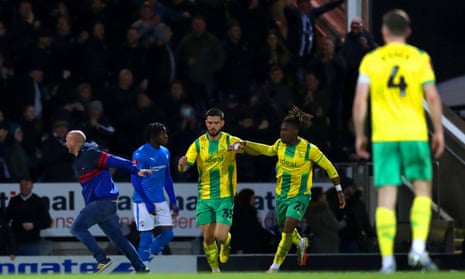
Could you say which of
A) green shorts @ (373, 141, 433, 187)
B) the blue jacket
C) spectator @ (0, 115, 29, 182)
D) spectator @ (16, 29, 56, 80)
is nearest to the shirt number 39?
green shorts @ (373, 141, 433, 187)

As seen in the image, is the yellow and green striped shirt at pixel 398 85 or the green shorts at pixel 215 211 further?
the green shorts at pixel 215 211

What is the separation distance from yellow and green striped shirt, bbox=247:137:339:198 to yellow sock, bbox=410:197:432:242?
21.5 ft

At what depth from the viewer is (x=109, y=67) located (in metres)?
22.4

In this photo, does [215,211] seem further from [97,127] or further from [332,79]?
[332,79]

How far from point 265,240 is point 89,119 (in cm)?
334

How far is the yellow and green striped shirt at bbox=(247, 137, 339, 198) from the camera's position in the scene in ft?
61.3

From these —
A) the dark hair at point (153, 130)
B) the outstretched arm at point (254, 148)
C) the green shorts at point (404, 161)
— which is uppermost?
the dark hair at point (153, 130)

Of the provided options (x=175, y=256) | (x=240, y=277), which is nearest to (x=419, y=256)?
(x=240, y=277)

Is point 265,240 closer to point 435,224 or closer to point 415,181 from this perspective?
point 435,224

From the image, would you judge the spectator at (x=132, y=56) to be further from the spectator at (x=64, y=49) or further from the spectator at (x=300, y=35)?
the spectator at (x=300, y=35)

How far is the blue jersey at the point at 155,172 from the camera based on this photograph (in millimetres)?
19406

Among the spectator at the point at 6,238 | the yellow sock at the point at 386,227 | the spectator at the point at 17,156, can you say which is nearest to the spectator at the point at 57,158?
the spectator at the point at 17,156

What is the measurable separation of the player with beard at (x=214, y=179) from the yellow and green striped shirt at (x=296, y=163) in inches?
23.1

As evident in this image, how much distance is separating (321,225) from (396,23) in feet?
33.3
